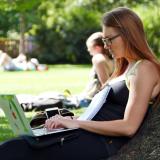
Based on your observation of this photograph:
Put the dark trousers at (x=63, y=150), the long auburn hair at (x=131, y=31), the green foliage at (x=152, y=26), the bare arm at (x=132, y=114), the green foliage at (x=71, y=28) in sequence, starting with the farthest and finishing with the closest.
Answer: the green foliage at (x=71, y=28) < the green foliage at (x=152, y=26) < the long auburn hair at (x=131, y=31) < the bare arm at (x=132, y=114) < the dark trousers at (x=63, y=150)

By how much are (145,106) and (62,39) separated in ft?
125

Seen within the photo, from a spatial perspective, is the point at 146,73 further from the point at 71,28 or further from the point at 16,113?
the point at 71,28

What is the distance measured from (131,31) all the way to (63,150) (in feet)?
3.00

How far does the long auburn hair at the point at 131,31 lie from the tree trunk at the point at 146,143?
0.36 m

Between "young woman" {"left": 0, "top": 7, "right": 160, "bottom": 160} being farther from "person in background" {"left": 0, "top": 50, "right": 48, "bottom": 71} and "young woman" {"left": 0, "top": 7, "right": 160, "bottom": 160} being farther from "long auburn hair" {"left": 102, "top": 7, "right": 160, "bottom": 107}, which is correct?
"person in background" {"left": 0, "top": 50, "right": 48, "bottom": 71}

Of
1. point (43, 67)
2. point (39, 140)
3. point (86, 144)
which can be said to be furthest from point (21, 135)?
point (43, 67)

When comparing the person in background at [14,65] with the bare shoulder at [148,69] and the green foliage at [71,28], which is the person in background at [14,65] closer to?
the green foliage at [71,28]

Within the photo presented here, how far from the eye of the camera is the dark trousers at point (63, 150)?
379cm

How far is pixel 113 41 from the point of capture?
4.12 metres

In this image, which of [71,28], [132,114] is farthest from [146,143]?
[71,28]

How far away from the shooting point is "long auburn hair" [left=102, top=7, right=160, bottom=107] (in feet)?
13.3

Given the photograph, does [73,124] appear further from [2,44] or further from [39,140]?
[2,44]

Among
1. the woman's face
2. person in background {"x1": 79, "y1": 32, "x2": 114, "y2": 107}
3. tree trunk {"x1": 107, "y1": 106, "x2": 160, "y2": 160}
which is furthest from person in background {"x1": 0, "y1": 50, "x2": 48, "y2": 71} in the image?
tree trunk {"x1": 107, "y1": 106, "x2": 160, "y2": 160}

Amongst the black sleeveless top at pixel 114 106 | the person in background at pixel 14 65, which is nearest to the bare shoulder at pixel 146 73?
the black sleeveless top at pixel 114 106
